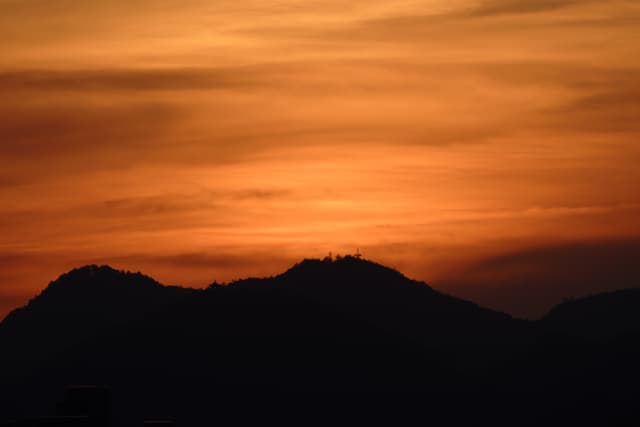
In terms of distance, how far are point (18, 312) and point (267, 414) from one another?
3695 cm

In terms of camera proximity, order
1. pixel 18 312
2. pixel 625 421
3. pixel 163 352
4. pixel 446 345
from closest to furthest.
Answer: pixel 625 421 < pixel 163 352 < pixel 446 345 < pixel 18 312

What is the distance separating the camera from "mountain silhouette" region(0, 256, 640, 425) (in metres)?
98.9

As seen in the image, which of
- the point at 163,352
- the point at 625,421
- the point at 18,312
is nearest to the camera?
the point at 625,421

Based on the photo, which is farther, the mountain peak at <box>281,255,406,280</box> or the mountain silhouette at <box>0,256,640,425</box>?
the mountain peak at <box>281,255,406,280</box>

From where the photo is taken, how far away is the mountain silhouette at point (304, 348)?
98.9 meters

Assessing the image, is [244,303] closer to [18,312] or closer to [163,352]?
[163,352]

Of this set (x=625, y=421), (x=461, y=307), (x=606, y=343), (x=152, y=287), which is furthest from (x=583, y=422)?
(x=152, y=287)

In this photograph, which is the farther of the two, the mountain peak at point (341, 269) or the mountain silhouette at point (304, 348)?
the mountain peak at point (341, 269)

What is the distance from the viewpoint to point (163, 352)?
336 ft

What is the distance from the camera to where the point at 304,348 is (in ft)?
340

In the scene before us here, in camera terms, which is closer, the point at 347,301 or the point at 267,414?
the point at 267,414

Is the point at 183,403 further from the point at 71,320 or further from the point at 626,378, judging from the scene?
the point at 626,378

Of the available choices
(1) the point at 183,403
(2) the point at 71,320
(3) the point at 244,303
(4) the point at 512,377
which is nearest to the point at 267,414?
(1) the point at 183,403

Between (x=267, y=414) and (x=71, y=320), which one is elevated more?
(x=71, y=320)
